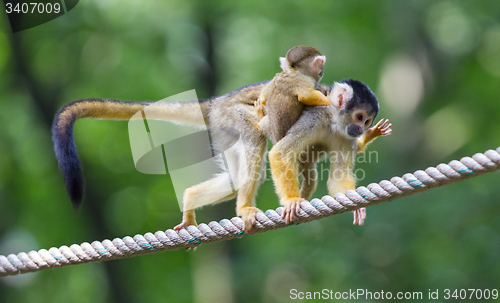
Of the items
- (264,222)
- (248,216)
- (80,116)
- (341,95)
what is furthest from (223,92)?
(264,222)

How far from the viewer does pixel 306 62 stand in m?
3.01

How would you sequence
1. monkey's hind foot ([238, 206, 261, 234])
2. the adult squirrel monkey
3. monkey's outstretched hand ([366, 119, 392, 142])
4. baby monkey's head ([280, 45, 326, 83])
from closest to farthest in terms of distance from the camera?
monkey's hind foot ([238, 206, 261, 234])
the adult squirrel monkey
baby monkey's head ([280, 45, 326, 83])
monkey's outstretched hand ([366, 119, 392, 142])

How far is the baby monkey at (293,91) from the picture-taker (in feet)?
9.45

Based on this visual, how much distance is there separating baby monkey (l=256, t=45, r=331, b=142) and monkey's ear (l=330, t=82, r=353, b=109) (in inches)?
2.6

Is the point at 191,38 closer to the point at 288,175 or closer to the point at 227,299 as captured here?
the point at 227,299

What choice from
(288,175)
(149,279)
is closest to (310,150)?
(288,175)

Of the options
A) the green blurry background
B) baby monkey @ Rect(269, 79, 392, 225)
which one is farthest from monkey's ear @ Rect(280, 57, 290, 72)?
the green blurry background

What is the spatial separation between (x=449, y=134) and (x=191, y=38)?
497 cm

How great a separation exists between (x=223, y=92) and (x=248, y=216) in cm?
498

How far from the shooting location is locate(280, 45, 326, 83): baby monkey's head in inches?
117

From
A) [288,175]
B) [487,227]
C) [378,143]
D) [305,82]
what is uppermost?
[305,82]

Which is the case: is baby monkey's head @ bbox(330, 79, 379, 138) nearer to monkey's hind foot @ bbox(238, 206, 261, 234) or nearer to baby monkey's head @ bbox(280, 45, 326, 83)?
baby monkey's head @ bbox(280, 45, 326, 83)

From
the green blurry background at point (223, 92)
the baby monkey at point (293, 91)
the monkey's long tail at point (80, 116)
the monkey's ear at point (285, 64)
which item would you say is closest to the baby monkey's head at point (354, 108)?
the baby monkey at point (293, 91)

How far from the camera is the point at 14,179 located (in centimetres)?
742
